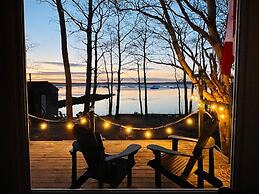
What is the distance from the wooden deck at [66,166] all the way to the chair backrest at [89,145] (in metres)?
0.36

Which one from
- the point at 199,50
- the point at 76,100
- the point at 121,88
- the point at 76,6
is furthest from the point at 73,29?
the point at 121,88

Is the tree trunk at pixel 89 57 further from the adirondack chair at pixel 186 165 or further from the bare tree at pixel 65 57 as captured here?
the adirondack chair at pixel 186 165

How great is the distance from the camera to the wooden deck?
3.17 meters

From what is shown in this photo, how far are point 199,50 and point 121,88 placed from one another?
369 cm

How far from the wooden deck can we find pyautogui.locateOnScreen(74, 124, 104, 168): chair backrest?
358 mm

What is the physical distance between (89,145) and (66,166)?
1159 mm

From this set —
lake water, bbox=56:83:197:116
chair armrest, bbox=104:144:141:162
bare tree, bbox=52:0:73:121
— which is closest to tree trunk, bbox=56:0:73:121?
bare tree, bbox=52:0:73:121

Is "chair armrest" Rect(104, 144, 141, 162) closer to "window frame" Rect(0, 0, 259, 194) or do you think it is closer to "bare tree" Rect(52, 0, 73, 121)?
"window frame" Rect(0, 0, 259, 194)

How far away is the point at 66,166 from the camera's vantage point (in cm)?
389

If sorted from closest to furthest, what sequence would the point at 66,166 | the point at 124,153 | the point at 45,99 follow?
the point at 124,153 → the point at 66,166 → the point at 45,99
